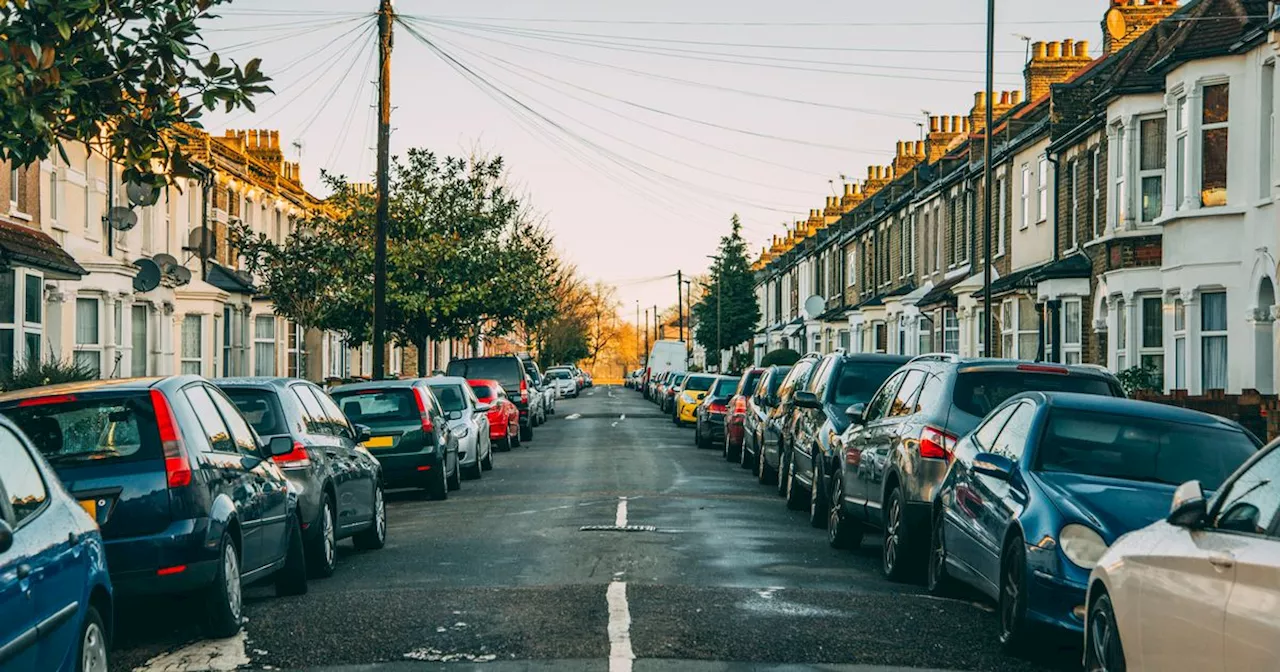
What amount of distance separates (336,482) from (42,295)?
1715 centimetres

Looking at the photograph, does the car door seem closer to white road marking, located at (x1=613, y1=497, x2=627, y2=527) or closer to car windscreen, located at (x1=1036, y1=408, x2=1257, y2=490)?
car windscreen, located at (x1=1036, y1=408, x2=1257, y2=490)

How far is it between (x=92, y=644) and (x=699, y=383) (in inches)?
1363

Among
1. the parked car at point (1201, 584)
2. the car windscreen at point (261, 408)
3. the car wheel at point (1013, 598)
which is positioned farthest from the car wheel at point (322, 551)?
the parked car at point (1201, 584)

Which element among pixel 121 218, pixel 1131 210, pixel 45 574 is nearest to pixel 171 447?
pixel 45 574

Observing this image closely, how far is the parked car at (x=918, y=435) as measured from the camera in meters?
11.4

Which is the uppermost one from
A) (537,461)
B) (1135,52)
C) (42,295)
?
(1135,52)

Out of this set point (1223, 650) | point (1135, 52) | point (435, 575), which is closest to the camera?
point (1223, 650)

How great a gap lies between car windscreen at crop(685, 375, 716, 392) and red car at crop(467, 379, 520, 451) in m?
10.2

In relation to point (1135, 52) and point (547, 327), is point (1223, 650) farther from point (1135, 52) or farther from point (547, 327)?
point (547, 327)

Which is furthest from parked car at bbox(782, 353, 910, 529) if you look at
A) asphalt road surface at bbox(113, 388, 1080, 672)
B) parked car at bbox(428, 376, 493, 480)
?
parked car at bbox(428, 376, 493, 480)

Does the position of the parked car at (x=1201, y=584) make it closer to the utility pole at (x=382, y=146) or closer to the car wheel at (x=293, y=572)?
the car wheel at (x=293, y=572)

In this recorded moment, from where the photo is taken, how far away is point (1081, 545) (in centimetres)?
823

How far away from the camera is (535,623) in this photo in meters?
9.21

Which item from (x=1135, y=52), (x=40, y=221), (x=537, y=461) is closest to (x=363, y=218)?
(x=40, y=221)
